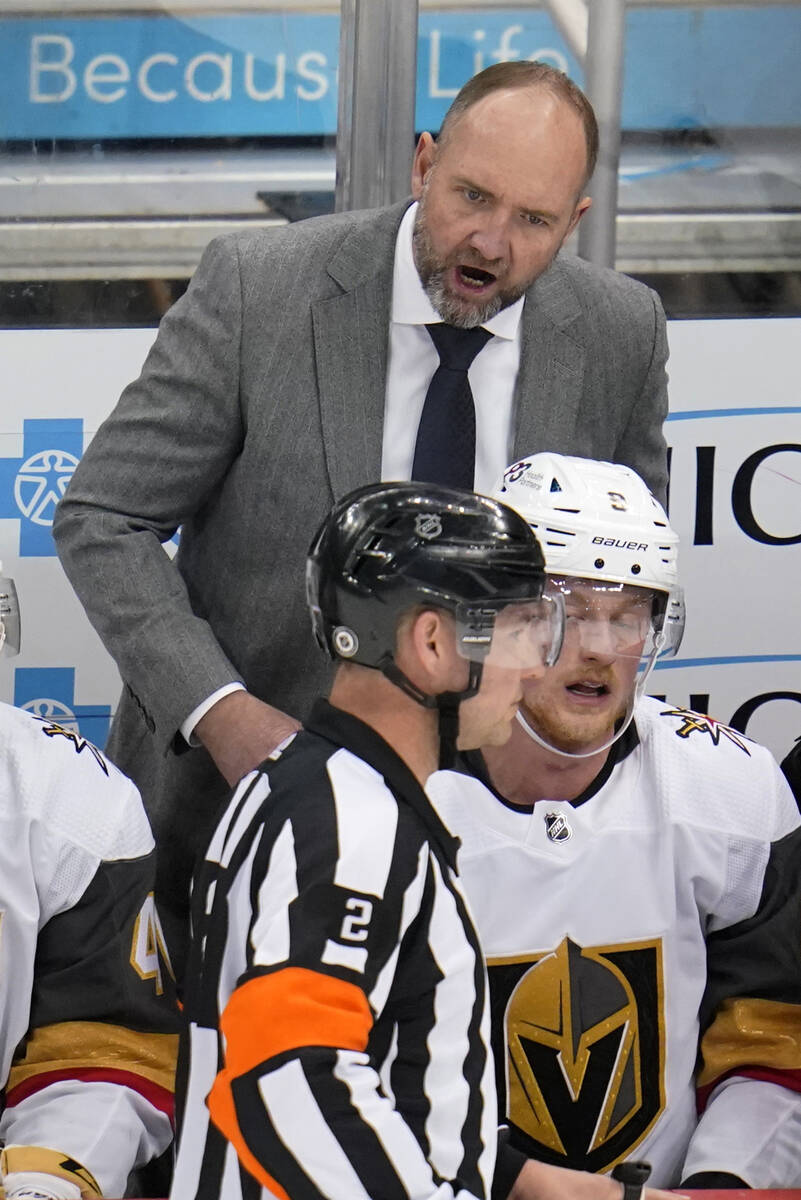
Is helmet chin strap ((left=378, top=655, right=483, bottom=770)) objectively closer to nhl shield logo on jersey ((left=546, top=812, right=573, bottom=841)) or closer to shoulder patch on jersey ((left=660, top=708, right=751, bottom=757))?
nhl shield logo on jersey ((left=546, top=812, right=573, bottom=841))

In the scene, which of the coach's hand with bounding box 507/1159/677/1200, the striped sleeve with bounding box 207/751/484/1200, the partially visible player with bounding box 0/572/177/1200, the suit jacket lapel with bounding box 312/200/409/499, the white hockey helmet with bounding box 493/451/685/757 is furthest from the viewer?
the suit jacket lapel with bounding box 312/200/409/499

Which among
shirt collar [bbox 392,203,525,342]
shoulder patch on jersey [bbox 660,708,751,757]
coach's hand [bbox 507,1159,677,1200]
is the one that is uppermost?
shirt collar [bbox 392,203,525,342]

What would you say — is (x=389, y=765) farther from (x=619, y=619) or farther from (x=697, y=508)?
(x=697, y=508)

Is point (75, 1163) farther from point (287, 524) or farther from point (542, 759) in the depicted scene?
point (287, 524)

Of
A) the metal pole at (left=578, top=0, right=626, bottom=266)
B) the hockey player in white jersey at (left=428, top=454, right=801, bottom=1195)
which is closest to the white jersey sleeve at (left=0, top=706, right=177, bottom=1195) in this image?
the hockey player in white jersey at (left=428, top=454, right=801, bottom=1195)

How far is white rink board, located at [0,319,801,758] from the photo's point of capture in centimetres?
269

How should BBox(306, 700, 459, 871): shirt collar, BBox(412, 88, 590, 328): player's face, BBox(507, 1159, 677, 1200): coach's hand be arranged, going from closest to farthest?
BBox(306, 700, 459, 871): shirt collar, BBox(507, 1159, 677, 1200): coach's hand, BBox(412, 88, 590, 328): player's face

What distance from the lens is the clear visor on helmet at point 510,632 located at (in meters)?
1.20

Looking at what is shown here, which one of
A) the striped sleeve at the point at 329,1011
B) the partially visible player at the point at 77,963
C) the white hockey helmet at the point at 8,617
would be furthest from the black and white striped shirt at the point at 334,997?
the white hockey helmet at the point at 8,617

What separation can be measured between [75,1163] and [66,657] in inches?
48.9

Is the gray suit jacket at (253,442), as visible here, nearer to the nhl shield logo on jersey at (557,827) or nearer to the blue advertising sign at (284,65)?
the nhl shield logo on jersey at (557,827)

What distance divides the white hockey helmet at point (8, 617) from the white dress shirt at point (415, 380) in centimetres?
49

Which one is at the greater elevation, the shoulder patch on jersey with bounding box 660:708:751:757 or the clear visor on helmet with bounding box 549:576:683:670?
the clear visor on helmet with bounding box 549:576:683:670

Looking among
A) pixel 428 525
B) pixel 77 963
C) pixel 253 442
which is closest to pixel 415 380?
pixel 253 442
